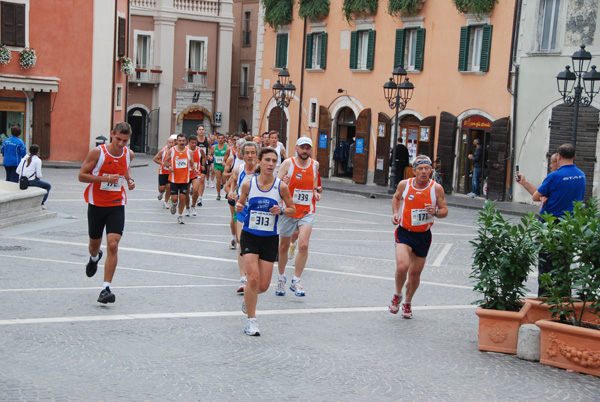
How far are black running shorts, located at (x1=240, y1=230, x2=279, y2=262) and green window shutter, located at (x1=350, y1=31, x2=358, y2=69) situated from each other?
94.7 feet

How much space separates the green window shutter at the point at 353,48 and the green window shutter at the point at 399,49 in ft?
8.84

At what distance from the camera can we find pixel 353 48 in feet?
123

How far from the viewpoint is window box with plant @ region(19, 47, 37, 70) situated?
38.3 metres

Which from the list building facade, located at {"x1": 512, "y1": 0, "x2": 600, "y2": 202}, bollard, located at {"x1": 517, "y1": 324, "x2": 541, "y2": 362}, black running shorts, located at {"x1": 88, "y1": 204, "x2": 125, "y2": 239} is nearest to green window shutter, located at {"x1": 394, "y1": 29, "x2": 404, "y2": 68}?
building facade, located at {"x1": 512, "y1": 0, "x2": 600, "y2": 202}

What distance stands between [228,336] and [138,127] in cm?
4692

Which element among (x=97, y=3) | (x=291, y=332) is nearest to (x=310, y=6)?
(x=97, y=3)

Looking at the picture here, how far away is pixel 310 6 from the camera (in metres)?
39.6

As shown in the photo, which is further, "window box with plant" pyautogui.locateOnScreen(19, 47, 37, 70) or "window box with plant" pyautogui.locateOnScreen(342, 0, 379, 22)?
"window box with plant" pyautogui.locateOnScreen(19, 47, 37, 70)

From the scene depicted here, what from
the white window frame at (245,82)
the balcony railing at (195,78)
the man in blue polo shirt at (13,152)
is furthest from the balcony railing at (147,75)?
the man in blue polo shirt at (13,152)

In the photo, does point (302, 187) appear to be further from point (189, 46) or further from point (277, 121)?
point (189, 46)

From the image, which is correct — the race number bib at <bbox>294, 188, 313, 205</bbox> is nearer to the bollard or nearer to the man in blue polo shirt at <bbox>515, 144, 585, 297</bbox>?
the man in blue polo shirt at <bbox>515, 144, 585, 297</bbox>

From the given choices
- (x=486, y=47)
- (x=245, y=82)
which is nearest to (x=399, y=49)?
(x=486, y=47)

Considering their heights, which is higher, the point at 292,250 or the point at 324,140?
the point at 324,140

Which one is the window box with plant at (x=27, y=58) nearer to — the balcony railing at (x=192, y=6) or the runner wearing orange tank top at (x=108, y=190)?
the balcony railing at (x=192, y=6)
